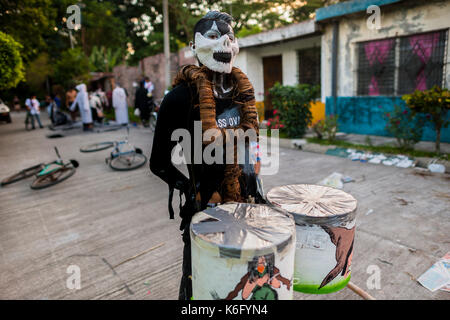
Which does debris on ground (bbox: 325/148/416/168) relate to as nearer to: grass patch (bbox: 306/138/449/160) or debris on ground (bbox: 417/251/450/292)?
grass patch (bbox: 306/138/449/160)

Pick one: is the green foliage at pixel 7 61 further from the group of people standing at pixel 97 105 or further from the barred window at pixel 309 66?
the barred window at pixel 309 66

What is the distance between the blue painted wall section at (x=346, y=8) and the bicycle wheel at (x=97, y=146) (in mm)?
6784

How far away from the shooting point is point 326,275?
1.70 metres

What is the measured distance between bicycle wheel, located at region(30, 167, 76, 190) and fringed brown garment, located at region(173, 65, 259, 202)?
5.14 m

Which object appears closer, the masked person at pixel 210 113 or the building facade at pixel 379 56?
the masked person at pixel 210 113

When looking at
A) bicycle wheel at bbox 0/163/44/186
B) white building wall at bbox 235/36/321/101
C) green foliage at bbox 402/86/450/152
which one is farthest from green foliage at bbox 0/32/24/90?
white building wall at bbox 235/36/321/101

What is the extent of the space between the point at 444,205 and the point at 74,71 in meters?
19.0

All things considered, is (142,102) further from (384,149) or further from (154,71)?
(154,71)

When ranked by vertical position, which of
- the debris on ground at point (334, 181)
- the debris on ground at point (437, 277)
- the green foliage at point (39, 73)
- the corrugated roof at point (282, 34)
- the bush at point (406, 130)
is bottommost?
the debris on ground at point (437, 277)

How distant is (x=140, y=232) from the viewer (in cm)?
398

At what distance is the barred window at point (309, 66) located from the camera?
1058 cm

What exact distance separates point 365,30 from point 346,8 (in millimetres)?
780

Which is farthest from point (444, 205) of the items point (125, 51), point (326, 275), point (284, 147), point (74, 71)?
point (125, 51)

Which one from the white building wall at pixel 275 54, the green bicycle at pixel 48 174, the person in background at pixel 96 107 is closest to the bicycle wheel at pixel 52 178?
the green bicycle at pixel 48 174
